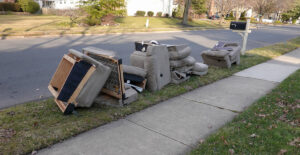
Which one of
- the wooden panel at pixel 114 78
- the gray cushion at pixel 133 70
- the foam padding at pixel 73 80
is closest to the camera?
the foam padding at pixel 73 80

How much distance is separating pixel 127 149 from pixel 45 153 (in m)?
1.07

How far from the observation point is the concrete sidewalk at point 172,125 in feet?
11.6

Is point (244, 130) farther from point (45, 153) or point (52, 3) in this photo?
point (52, 3)

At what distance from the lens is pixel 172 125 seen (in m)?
4.33

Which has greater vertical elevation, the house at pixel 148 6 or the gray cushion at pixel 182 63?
the house at pixel 148 6

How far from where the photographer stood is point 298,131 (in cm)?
392

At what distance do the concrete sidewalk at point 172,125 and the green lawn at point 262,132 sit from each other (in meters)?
0.26

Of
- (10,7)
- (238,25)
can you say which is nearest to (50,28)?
(238,25)

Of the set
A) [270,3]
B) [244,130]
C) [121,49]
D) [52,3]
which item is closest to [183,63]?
[244,130]

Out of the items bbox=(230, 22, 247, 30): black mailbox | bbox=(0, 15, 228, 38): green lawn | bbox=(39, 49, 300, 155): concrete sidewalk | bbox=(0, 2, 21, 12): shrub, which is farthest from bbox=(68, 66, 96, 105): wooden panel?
bbox=(0, 2, 21, 12): shrub

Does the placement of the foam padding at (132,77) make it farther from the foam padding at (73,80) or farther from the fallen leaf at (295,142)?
the fallen leaf at (295,142)

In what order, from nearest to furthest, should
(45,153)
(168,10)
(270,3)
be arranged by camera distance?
(45,153), (168,10), (270,3)

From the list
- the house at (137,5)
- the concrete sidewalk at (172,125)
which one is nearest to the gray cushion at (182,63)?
the concrete sidewalk at (172,125)

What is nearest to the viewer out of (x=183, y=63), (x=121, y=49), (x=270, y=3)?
(x=183, y=63)
